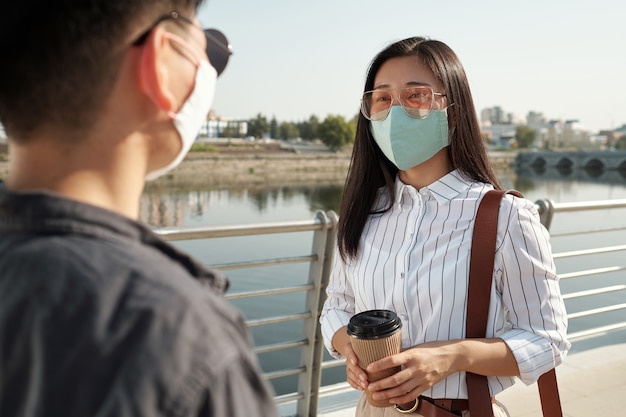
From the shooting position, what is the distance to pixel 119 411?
61 centimetres

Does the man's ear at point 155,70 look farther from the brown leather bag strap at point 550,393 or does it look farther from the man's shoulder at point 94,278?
the brown leather bag strap at point 550,393

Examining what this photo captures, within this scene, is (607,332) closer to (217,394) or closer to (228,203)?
(217,394)

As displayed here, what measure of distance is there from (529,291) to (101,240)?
1.32m

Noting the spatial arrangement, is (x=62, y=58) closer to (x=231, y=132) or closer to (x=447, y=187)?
(x=447, y=187)

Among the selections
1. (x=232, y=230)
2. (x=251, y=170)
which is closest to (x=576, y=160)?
(x=251, y=170)

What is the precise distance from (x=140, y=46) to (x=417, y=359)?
1.10 metres

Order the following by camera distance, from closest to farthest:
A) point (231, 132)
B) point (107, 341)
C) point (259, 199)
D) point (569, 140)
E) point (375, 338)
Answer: point (107, 341) < point (375, 338) < point (259, 199) < point (231, 132) < point (569, 140)

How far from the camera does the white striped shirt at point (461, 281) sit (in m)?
1.69

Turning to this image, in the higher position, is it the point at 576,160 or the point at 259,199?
the point at 576,160

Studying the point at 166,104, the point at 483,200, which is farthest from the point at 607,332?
the point at 166,104

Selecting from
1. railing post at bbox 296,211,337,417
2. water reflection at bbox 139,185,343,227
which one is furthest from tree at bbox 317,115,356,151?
railing post at bbox 296,211,337,417

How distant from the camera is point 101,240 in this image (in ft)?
2.28

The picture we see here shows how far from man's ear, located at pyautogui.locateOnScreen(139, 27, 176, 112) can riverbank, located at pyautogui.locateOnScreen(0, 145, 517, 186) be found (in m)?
38.6

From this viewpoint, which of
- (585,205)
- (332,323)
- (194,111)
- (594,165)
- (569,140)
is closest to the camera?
(194,111)
